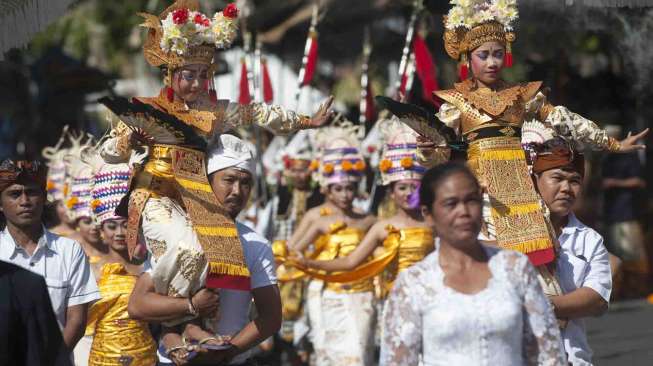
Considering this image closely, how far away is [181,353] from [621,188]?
11.2 m

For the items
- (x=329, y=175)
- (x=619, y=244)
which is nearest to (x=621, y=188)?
(x=619, y=244)

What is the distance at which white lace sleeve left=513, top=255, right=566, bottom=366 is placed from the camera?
5332 mm

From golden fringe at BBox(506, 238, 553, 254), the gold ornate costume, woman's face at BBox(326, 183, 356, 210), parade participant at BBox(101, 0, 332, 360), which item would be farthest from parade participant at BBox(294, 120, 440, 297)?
golden fringe at BBox(506, 238, 553, 254)

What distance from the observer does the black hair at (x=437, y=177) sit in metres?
5.48

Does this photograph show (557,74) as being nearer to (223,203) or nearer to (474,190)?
(223,203)

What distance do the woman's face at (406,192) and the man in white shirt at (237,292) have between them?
13.8 ft

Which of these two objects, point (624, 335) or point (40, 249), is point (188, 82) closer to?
point (40, 249)

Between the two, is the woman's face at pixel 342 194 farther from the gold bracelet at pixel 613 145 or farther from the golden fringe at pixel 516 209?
the golden fringe at pixel 516 209

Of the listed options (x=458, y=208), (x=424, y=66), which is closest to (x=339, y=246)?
(x=424, y=66)

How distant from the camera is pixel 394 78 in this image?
1867cm

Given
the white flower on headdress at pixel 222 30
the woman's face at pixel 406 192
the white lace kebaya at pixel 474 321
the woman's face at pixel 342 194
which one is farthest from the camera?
the woman's face at pixel 342 194

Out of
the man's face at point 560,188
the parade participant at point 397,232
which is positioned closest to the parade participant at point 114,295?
the parade participant at point 397,232

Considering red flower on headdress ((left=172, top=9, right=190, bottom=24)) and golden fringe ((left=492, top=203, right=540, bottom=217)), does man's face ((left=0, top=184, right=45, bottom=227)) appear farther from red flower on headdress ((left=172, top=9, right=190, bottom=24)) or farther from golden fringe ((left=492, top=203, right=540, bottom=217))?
golden fringe ((left=492, top=203, right=540, bottom=217))

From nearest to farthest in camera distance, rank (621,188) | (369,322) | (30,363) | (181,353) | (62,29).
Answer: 1. (30,363)
2. (181,353)
3. (369,322)
4. (621,188)
5. (62,29)
